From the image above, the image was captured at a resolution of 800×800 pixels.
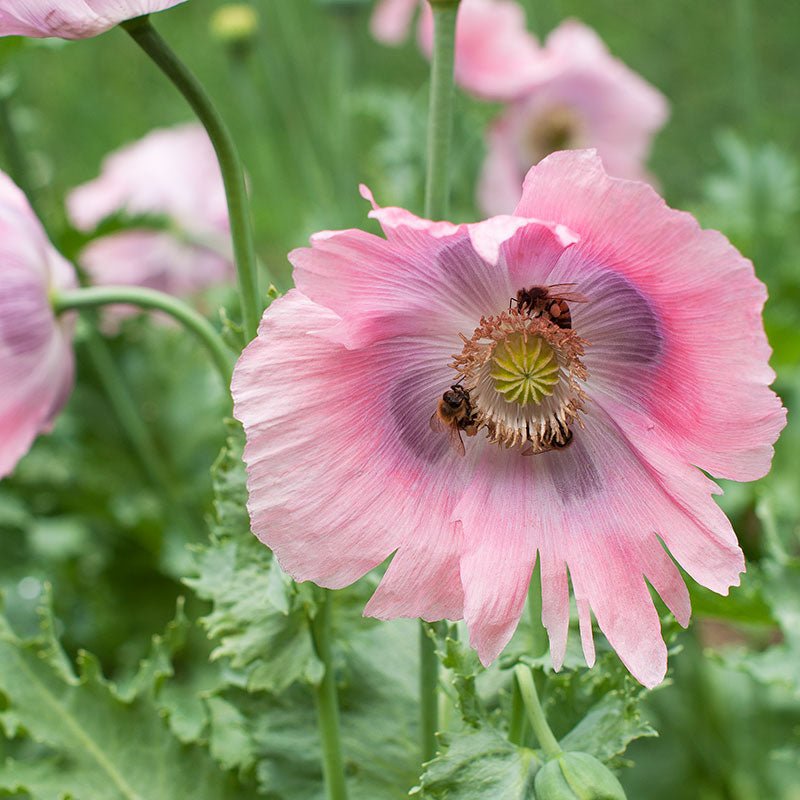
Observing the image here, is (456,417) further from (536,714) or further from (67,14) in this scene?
(67,14)

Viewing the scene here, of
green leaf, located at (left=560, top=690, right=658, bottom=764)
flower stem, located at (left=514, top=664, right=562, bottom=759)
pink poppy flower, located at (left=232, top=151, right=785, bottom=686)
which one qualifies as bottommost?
flower stem, located at (left=514, top=664, right=562, bottom=759)

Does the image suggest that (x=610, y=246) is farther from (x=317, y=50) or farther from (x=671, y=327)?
(x=317, y=50)

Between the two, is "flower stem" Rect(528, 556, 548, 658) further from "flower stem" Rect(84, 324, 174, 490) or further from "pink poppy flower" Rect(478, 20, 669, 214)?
"pink poppy flower" Rect(478, 20, 669, 214)

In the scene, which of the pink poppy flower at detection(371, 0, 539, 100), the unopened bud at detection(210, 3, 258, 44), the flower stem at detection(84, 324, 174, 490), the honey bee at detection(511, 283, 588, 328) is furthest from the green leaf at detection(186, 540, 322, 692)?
the unopened bud at detection(210, 3, 258, 44)

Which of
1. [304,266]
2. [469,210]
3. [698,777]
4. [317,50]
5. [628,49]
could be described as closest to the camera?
[304,266]

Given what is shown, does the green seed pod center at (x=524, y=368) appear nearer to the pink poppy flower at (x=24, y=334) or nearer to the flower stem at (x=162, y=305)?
the flower stem at (x=162, y=305)

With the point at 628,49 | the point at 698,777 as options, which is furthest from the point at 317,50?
the point at 698,777
